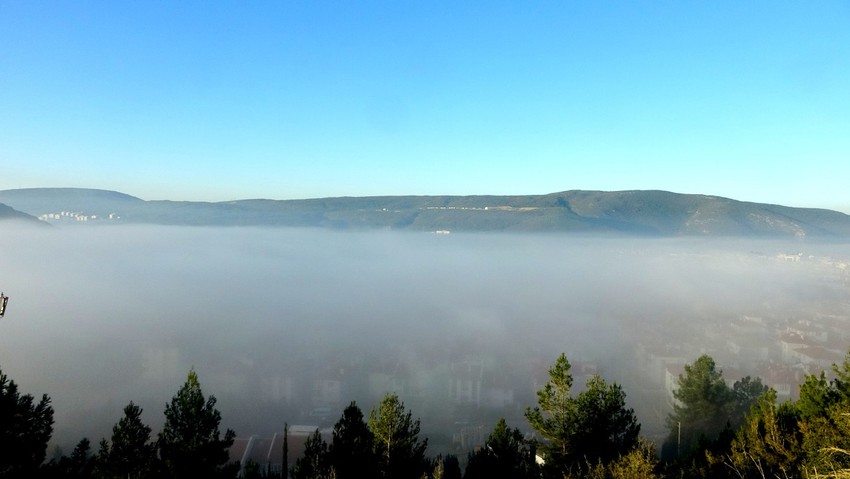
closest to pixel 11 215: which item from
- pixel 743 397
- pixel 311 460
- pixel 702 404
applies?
pixel 311 460

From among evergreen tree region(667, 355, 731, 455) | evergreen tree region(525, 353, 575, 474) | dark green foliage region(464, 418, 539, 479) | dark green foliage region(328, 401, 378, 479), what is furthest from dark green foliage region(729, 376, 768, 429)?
dark green foliage region(328, 401, 378, 479)

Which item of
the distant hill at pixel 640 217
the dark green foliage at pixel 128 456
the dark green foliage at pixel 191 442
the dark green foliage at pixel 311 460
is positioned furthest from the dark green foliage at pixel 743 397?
the distant hill at pixel 640 217

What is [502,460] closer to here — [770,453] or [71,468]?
[770,453]

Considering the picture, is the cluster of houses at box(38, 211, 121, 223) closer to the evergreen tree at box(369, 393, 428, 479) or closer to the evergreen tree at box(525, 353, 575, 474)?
the evergreen tree at box(369, 393, 428, 479)

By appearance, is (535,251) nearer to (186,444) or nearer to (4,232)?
(4,232)

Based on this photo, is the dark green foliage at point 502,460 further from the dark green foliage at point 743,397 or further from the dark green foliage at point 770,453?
the dark green foliage at point 743,397
